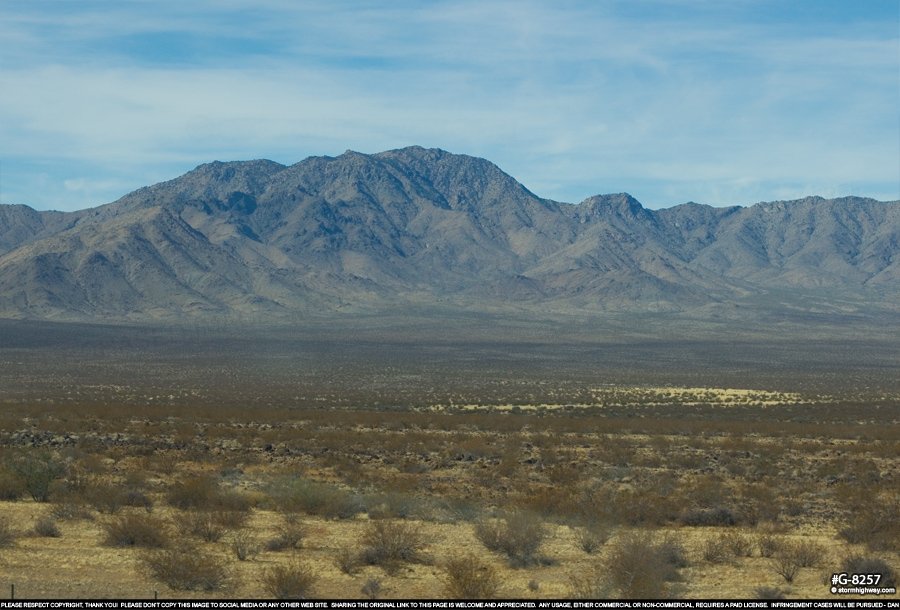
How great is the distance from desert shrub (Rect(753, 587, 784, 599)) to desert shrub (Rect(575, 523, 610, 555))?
3396 mm

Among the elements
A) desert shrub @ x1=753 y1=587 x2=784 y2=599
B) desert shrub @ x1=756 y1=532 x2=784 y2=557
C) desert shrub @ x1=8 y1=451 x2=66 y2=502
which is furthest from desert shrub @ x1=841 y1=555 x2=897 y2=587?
desert shrub @ x1=8 y1=451 x2=66 y2=502

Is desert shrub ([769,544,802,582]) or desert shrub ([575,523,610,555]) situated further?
desert shrub ([575,523,610,555])

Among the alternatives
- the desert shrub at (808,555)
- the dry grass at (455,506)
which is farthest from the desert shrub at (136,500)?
the desert shrub at (808,555)

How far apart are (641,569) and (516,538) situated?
2948 mm

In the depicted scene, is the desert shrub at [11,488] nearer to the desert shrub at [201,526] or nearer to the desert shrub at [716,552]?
the desert shrub at [201,526]

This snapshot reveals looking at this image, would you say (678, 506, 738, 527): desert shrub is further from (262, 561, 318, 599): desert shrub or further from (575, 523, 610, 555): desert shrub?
(262, 561, 318, 599): desert shrub

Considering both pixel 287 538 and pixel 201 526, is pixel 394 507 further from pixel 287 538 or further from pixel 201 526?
pixel 201 526

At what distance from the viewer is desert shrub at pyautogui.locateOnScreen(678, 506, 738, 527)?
1883 centimetres

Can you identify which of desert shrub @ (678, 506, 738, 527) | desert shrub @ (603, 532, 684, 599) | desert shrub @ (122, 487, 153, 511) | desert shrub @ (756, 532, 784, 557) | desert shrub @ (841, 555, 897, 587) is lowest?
desert shrub @ (678, 506, 738, 527)

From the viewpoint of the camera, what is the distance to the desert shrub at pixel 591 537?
52.1ft

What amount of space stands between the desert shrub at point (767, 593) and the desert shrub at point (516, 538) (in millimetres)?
3604

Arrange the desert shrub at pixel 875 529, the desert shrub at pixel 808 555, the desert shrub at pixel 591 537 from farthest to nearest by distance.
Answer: the desert shrub at pixel 875 529
the desert shrub at pixel 591 537
the desert shrub at pixel 808 555

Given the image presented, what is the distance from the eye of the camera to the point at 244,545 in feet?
49.2

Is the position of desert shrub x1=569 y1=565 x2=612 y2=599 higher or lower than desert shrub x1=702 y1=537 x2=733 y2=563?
higher
